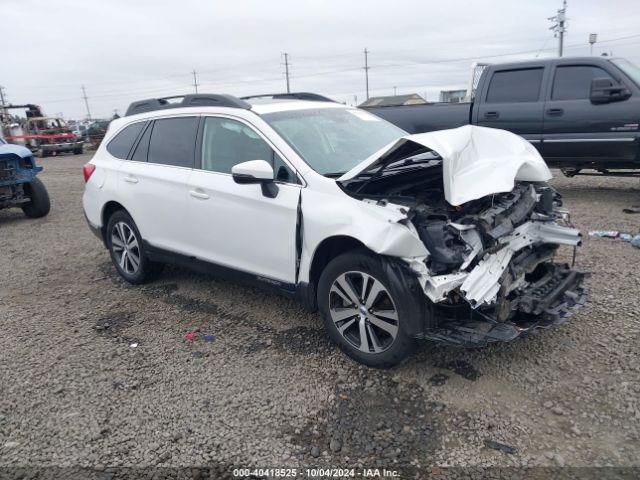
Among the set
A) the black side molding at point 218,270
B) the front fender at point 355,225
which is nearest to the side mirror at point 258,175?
the front fender at point 355,225

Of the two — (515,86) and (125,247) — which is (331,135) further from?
(515,86)

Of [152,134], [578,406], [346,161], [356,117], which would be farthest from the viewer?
[152,134]

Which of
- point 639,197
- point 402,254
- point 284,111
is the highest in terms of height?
point 284,111

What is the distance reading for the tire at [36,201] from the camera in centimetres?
939

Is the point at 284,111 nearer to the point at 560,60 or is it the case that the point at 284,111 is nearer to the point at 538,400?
the point at 538,400

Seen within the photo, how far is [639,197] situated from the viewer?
8.07 m

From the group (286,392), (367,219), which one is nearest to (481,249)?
(367,219)

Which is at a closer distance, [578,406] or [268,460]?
[268,460]

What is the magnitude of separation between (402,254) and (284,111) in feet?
5.97

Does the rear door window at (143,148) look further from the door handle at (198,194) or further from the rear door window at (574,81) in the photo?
the rear door window at (574,81)

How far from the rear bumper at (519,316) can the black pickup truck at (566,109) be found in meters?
4.71

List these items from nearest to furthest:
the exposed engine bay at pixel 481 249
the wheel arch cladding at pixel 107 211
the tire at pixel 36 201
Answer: the exposed engine bay at pixel 481 249
the wheel arch cladding at pixel 107 211
the tire at pixel 36 201

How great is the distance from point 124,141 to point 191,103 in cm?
110

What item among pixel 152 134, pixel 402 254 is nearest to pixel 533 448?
pixel 402 254
